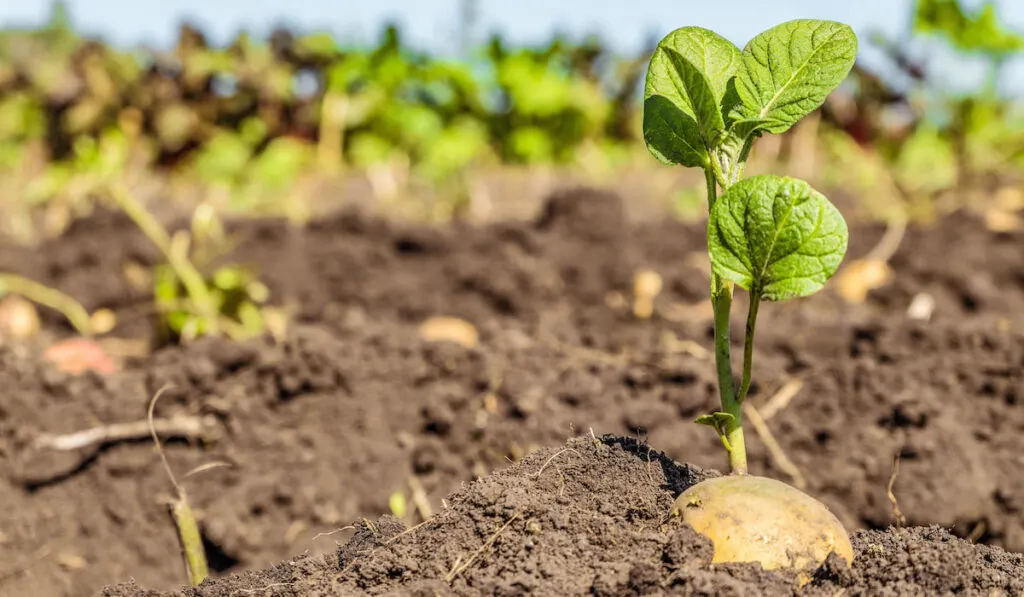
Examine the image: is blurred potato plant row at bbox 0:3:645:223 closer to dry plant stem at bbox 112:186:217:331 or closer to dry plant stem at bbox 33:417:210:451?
dry plant stem at bbox 112:186:217:331

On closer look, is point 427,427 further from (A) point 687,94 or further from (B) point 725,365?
(A) point 687,94

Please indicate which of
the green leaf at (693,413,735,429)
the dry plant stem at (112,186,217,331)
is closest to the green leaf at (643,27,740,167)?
the green leaf at (693,413,735,429)

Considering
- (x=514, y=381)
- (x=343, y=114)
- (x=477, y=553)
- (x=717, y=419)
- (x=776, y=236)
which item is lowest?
(x=343, y=114)

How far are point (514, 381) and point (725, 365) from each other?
1.12m

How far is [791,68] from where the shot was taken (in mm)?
1464

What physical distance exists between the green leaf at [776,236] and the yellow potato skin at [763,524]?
0.26 meters

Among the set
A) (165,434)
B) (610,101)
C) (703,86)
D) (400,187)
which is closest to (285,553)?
(165,434)

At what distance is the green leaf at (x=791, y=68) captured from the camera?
56.9 inches

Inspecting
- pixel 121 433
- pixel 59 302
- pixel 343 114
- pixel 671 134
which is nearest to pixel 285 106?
pixel 343 114

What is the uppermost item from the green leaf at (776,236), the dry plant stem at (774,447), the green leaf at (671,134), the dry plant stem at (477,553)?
the green leaf at (671,134)

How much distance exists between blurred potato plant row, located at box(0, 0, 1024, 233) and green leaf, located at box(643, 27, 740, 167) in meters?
5.48

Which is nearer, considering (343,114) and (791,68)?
(791,68)

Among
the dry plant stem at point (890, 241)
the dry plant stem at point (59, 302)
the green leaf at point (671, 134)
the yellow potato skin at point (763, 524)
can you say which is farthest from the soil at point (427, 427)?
the dry plant stem at point (890, 241)

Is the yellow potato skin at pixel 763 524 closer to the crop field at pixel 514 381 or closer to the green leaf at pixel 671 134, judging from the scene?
the crop field at pixel 514 381
